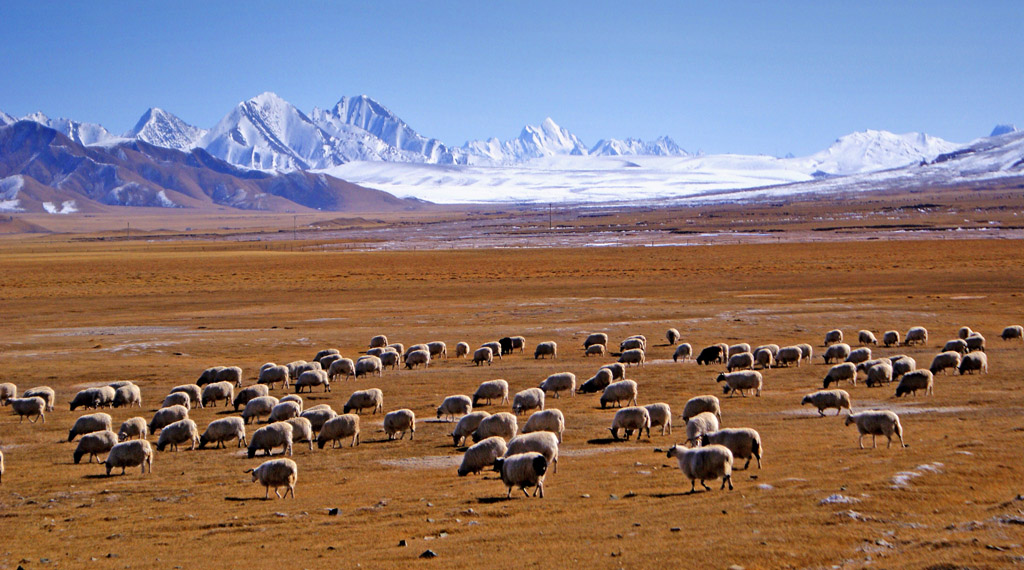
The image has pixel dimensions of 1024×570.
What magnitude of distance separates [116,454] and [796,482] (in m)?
9.95

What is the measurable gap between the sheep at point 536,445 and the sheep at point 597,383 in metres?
7.32

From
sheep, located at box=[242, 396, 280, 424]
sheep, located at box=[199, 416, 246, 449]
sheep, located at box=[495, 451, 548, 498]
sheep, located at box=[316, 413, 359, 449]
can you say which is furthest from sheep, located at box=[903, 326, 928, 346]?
sheep, located at box=[199, 416, 246, 449]

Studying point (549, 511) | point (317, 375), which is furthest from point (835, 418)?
point (317, 375)

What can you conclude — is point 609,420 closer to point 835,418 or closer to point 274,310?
point 835,418

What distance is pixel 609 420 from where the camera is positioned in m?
16.6

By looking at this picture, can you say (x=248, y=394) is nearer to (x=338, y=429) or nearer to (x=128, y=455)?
(x=338, y=429)

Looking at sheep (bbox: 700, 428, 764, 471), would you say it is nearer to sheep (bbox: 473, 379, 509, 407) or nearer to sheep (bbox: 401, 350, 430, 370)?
sheep (bbox: 473, 379, 509, 407)

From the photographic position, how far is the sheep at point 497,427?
46.9ft

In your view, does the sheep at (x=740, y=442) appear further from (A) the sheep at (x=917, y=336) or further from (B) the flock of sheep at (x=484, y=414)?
(A) the sheep at (x=917, y=336)

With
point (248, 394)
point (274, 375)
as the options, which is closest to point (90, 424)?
point (248, 394)

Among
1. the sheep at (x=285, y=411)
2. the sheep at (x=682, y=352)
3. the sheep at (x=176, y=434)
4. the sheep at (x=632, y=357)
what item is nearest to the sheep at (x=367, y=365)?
the sheep at (x=285, y=411)

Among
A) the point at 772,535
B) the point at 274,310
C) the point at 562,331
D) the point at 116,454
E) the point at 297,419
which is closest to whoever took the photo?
the point at 772,535

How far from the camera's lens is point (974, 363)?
20.3 metres

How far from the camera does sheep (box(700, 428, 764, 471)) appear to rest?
1180 cm
